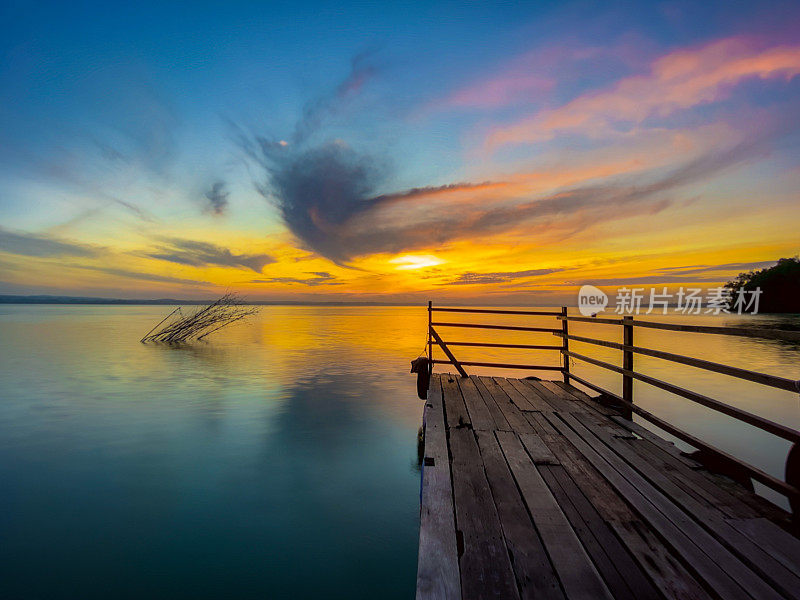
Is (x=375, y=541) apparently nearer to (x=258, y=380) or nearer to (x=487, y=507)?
(x=487, y=507)

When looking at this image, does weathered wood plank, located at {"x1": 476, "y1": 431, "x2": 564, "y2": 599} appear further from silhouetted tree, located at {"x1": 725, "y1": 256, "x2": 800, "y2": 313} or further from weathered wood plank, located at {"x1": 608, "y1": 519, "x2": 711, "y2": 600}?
silhouetted tree, located at {"x1": 725, "y1": 256, "x2": 800, "y2": 313}

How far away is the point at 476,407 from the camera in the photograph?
6.12 meters

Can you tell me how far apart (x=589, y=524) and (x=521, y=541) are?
599 millimetres

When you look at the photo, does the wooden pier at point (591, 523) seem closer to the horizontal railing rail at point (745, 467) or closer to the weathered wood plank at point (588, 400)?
Answer: the horizontal railing rail at point (745, 467)

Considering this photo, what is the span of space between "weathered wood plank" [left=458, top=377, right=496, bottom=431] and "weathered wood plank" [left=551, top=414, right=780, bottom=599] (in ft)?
4.49

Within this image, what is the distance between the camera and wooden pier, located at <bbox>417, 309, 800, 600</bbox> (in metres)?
2.15

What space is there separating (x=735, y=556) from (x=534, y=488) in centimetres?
130

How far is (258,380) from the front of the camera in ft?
45.3

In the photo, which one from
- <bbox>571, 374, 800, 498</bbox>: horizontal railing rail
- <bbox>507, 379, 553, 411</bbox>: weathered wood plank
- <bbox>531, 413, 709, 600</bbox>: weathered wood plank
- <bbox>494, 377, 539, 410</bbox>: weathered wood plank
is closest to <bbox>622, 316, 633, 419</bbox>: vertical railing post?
<bbox>571, 374, 800, 498</bbox>: horizontal railing rail

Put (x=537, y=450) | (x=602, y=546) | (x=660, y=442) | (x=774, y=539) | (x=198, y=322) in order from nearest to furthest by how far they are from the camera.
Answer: (x=602, y=546)
(x=774, y=539)
(x=537, y=450)
(x=660, y=442)
(x=198, y=322)

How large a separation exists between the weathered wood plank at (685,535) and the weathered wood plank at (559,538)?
0.62 metres

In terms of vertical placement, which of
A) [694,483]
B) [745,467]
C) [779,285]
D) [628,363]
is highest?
[779,285]

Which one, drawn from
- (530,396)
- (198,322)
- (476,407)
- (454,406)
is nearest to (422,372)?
(454,406)

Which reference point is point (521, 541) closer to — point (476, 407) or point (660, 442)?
point (660, 442)
